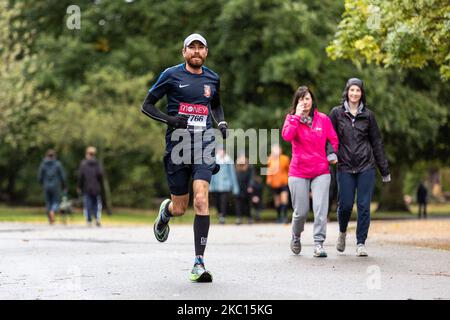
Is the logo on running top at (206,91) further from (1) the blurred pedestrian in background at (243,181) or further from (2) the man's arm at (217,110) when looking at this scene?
(1) the blurred pedestrian in background at (243,181)

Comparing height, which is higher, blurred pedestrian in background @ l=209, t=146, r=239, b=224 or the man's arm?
the man's arm

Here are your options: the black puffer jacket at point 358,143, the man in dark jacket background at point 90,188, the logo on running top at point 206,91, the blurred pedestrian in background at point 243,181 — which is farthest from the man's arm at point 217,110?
the blurred pedestrian in background at point 243,181

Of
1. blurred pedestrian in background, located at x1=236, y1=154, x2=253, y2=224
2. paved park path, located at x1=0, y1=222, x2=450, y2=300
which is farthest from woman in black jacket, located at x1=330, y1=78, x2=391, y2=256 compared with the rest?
blurred pedestrian in background, located at x1=236, y1=154, x2=253, y2=224

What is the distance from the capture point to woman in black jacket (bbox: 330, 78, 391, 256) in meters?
11.3

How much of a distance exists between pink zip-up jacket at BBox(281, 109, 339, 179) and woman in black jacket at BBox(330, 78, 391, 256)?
0.62 ft

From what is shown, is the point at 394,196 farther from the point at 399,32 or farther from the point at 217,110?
the point at 217,110

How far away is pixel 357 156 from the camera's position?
37.1 ft

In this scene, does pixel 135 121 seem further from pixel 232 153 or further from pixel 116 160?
pixel 232 153

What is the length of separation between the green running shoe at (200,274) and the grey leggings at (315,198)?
3.02 meters

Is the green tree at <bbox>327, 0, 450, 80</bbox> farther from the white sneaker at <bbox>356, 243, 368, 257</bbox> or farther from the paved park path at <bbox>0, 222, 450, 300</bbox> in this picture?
the white sneaker at <bbox>356, 243, 368, 257</bbox>

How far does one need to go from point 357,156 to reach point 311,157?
0.53 metres

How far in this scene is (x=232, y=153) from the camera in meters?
28.3

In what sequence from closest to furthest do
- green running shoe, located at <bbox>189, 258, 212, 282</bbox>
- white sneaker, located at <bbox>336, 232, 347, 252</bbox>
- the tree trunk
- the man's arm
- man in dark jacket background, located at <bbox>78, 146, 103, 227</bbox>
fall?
green running shoe, located at <bbox>189, 258, 212, 282</bbox> < the man's arm < white sneaker, located at <bbox>336, 232, 347, 252</bbox> < man in dark jacket background, located at <bbox>78, 146, 103, 227</bbox> < the tree trunk
